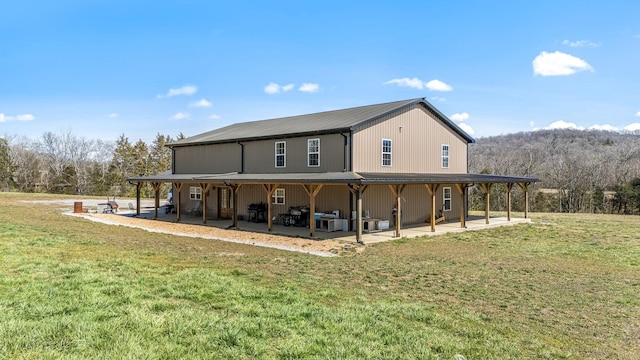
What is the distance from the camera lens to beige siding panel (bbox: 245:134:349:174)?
16.7m

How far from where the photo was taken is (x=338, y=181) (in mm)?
13461

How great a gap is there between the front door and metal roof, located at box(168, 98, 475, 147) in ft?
9.17

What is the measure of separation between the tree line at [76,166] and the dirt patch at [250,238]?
28546 mm

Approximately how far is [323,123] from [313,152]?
1.72 m

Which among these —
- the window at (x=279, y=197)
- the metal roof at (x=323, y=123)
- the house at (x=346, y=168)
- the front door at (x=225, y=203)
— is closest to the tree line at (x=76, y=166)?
the metal roof at (x=323, y=123)

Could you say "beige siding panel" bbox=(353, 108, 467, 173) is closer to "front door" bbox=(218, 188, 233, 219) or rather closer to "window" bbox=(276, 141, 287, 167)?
"window" bbox=(276, 141, 287, 167)

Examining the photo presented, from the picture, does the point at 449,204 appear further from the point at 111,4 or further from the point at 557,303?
the point at 111,4

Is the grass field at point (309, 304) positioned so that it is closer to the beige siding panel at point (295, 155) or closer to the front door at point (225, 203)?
the beige siding panel at point (295, 155)

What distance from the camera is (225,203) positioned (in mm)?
21578

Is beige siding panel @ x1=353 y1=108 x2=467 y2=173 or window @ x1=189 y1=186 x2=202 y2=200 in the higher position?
beige siding panel @ x1=353 y1=108 x2=467 y2=173

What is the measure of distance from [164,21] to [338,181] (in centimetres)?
1109

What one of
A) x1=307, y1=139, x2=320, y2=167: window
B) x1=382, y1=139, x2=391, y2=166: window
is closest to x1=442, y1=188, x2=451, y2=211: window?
x1=382, y1=139, x2=391, y2=166: window

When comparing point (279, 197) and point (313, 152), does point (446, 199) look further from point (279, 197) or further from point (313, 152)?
point (279, 197)

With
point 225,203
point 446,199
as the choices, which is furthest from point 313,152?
point 446,199
